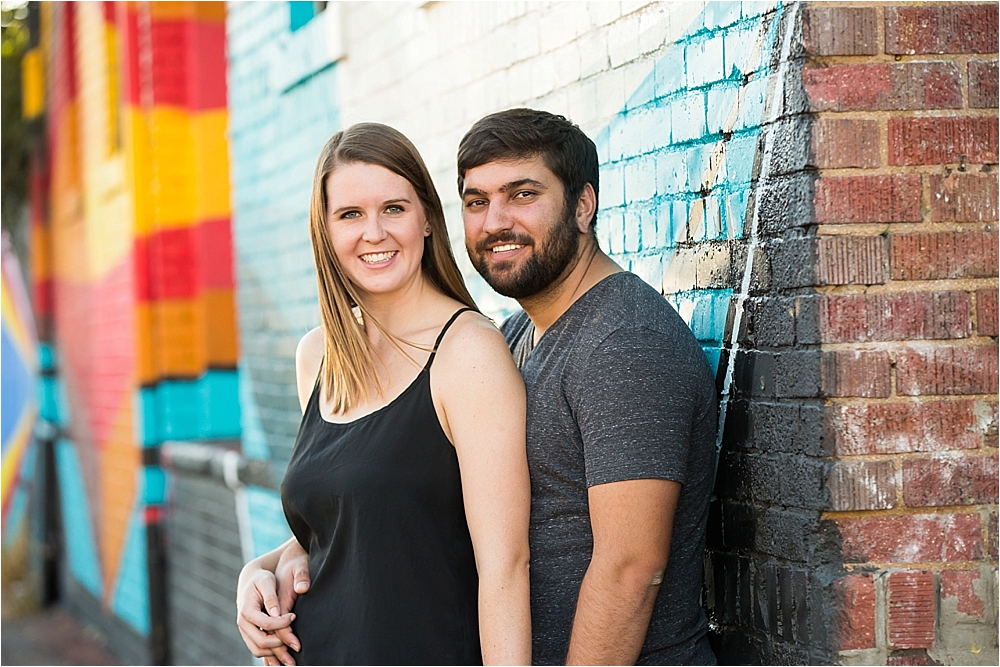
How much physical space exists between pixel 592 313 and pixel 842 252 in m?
0.53

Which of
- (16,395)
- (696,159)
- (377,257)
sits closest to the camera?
(377,257)

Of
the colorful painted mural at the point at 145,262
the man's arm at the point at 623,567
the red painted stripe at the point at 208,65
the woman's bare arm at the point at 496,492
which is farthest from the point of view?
the colorful painted mural at the point at 145,262

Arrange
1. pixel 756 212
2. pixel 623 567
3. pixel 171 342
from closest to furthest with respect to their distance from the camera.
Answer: pixel 623 567, pixel 756 212, pixel 171 342

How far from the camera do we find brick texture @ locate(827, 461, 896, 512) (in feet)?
6.97

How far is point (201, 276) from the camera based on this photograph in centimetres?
679

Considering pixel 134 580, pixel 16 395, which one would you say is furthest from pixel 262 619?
pixel 16 395

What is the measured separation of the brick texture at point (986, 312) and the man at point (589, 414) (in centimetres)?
55

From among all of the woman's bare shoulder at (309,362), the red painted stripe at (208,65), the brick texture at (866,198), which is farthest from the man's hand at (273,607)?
the red painted stripe at (208,65)

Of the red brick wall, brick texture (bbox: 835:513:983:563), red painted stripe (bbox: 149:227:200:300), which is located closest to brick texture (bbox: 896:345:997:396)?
the red brick wall

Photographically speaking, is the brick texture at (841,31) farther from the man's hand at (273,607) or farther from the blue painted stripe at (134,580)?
the blue painted stripe at (134,580)

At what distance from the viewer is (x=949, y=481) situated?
214 centimetres

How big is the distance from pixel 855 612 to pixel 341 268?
4.47 feet

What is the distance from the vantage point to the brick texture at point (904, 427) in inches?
83.8

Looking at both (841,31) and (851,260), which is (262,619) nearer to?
(851,260)
